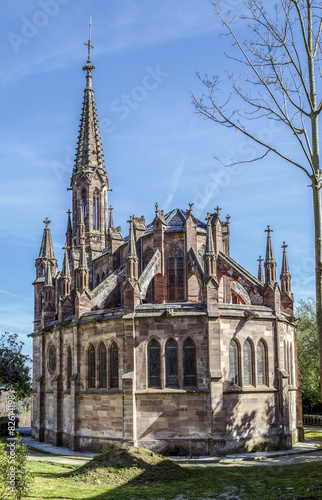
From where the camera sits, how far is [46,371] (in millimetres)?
41938

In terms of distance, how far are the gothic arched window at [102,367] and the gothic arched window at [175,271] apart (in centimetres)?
703

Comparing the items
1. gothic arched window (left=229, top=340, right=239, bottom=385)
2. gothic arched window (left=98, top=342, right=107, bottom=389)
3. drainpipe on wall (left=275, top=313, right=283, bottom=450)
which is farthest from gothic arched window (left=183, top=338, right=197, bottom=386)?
drainpipe on wall (left=275, top=313, right=283, bottom=450)

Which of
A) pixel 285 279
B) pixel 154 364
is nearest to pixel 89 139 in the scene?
pixel 285 279

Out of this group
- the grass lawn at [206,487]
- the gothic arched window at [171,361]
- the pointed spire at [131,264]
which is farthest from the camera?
the pointed spire at [131,264]

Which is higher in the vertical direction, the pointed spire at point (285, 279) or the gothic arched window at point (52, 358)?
the pointed spire at point (285, 279)

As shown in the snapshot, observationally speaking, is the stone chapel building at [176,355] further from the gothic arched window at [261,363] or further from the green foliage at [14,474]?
the green foliage at [14,474]

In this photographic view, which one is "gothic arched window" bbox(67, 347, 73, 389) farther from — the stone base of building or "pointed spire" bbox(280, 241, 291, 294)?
"pointed spire" bbox(280, 241, 291, 294)

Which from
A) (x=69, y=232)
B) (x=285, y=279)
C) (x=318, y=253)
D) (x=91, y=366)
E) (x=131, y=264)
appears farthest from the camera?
(x=69, y=232)

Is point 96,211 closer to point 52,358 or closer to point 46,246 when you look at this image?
point 46,246

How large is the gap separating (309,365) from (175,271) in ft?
62.6

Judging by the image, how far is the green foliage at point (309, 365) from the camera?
4725cm

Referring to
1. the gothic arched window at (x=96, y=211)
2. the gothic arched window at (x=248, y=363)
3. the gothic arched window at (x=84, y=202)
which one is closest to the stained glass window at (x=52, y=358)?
the gothic arched window at (x=248, y=363)

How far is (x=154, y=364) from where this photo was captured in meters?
31.2

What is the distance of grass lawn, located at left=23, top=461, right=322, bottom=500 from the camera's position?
17.7 m
